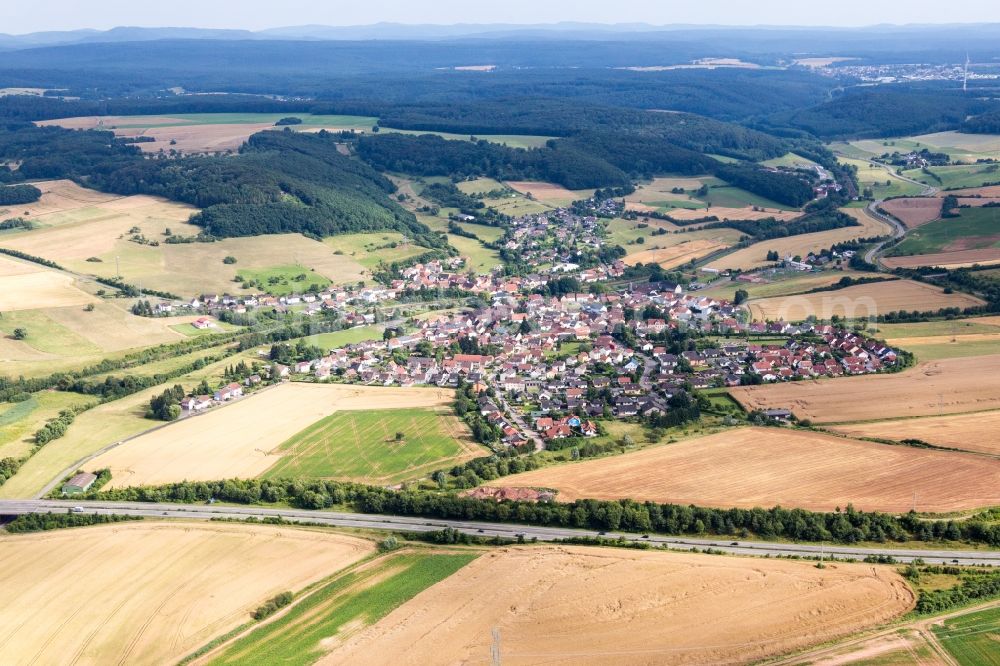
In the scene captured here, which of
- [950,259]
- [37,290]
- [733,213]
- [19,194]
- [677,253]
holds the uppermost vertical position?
[19,194]

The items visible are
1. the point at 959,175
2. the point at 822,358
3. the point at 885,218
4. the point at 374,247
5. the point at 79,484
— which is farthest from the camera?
the point at 959,175

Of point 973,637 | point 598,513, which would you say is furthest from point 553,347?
point 973,637

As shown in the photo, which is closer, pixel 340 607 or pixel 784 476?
pixel 340 607

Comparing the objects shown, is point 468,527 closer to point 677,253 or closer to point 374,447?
point 374,447

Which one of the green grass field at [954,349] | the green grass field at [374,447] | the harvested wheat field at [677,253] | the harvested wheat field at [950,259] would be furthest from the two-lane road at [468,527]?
the harvested wheat field at [677,253]

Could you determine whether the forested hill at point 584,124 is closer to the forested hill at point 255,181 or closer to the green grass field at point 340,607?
the forested hill at point 255,181

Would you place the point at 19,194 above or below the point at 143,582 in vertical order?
above
